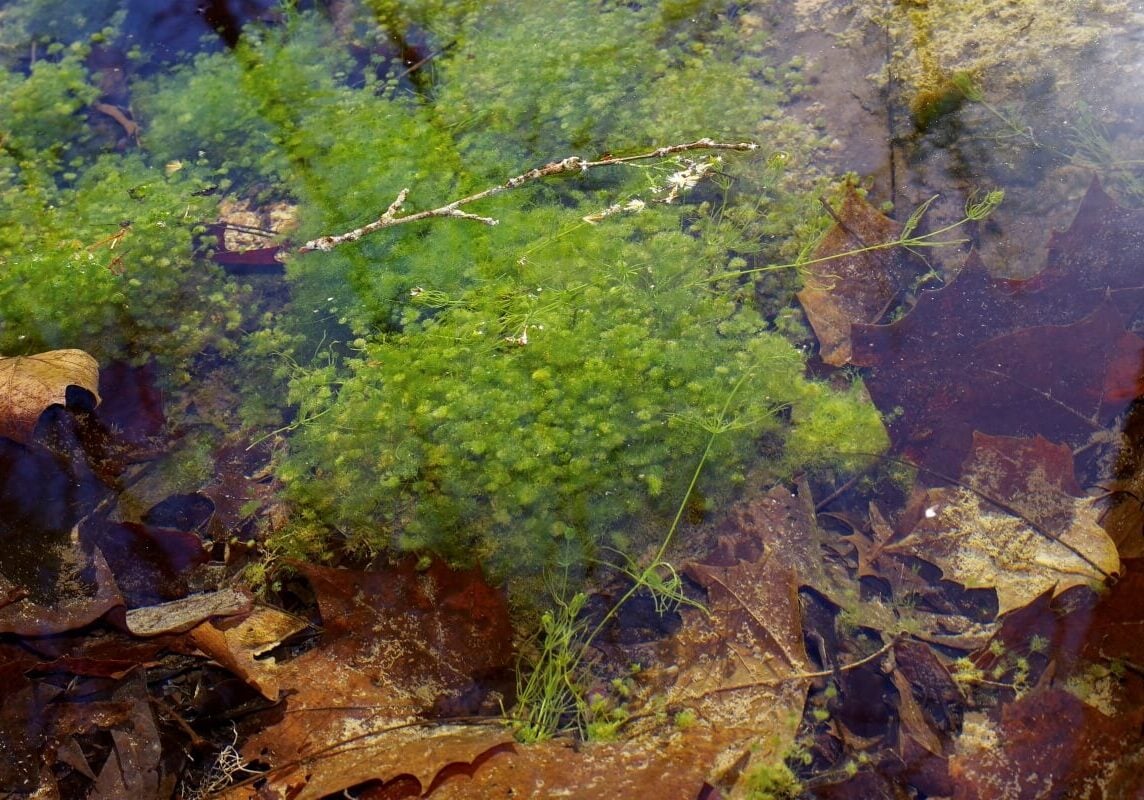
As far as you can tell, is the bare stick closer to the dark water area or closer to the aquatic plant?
the dark water area

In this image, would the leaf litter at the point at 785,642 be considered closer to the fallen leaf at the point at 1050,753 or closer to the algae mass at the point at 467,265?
the fallen leaf at the point at 1050,753

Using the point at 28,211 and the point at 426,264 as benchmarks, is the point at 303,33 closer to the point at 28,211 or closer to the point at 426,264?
the point at 28,211

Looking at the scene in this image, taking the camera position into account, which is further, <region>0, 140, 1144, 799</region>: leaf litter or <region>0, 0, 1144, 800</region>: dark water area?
<region>0, 0, 1144, 800</region>: dark water area

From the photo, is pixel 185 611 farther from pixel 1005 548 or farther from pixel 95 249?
pixel 1005 548

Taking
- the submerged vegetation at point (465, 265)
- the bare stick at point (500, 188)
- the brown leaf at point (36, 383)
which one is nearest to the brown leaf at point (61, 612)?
the submerged vegetation at point (465, 265)

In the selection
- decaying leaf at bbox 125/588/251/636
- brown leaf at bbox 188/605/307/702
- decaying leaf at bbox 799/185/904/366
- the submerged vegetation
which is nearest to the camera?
brown leaf at bbox 188/605/307/702

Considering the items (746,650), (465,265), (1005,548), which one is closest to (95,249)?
(465,265)

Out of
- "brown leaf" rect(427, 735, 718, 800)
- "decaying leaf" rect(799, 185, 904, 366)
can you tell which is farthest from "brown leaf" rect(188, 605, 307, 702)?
"decaying leaf" rect(799, 185, 904, 366)
